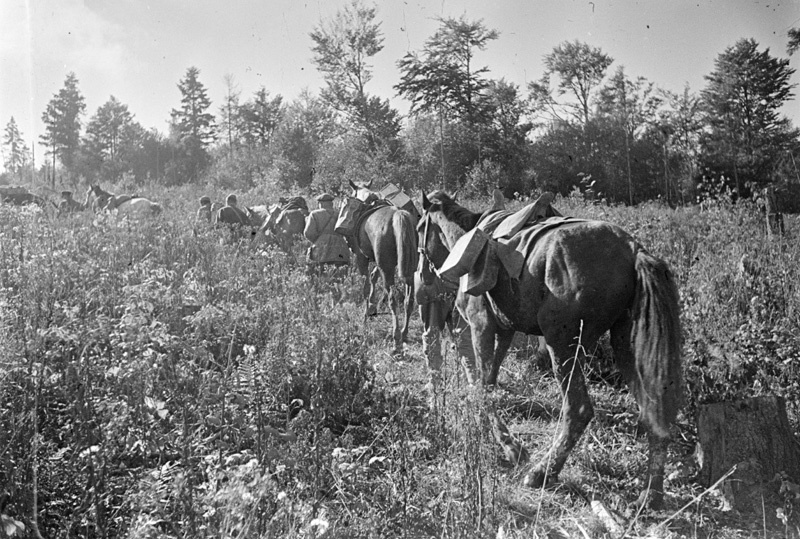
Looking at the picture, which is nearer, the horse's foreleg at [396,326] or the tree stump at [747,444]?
the tree stump at [747,444]

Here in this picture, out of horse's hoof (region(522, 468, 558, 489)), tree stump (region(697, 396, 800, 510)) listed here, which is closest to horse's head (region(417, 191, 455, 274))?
horse's hoof (region(522, 468, 558, 489))

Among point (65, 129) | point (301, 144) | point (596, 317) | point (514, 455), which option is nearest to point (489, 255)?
point (596, 317)

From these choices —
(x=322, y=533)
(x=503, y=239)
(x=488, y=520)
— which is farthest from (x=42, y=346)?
(x=503, y=239)

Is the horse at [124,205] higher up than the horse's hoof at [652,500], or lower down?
higher up

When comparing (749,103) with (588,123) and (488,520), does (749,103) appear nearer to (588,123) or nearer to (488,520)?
(588,123)

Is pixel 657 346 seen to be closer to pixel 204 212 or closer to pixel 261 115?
pixel 204 212

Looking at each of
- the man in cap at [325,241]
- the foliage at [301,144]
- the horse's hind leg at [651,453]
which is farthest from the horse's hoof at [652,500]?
the foliage at [301,144]

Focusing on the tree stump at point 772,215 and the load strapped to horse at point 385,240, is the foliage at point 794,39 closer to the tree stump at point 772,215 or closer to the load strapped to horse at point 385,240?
the tree stump at point 772,215

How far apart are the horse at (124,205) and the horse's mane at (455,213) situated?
752 centimetres

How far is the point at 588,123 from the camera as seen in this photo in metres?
17.2

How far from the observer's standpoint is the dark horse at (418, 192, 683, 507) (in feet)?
10.4

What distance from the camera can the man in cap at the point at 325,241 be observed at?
32.3ft

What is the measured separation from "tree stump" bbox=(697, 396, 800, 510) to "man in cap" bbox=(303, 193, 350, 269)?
722cm

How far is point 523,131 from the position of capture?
549 inches
